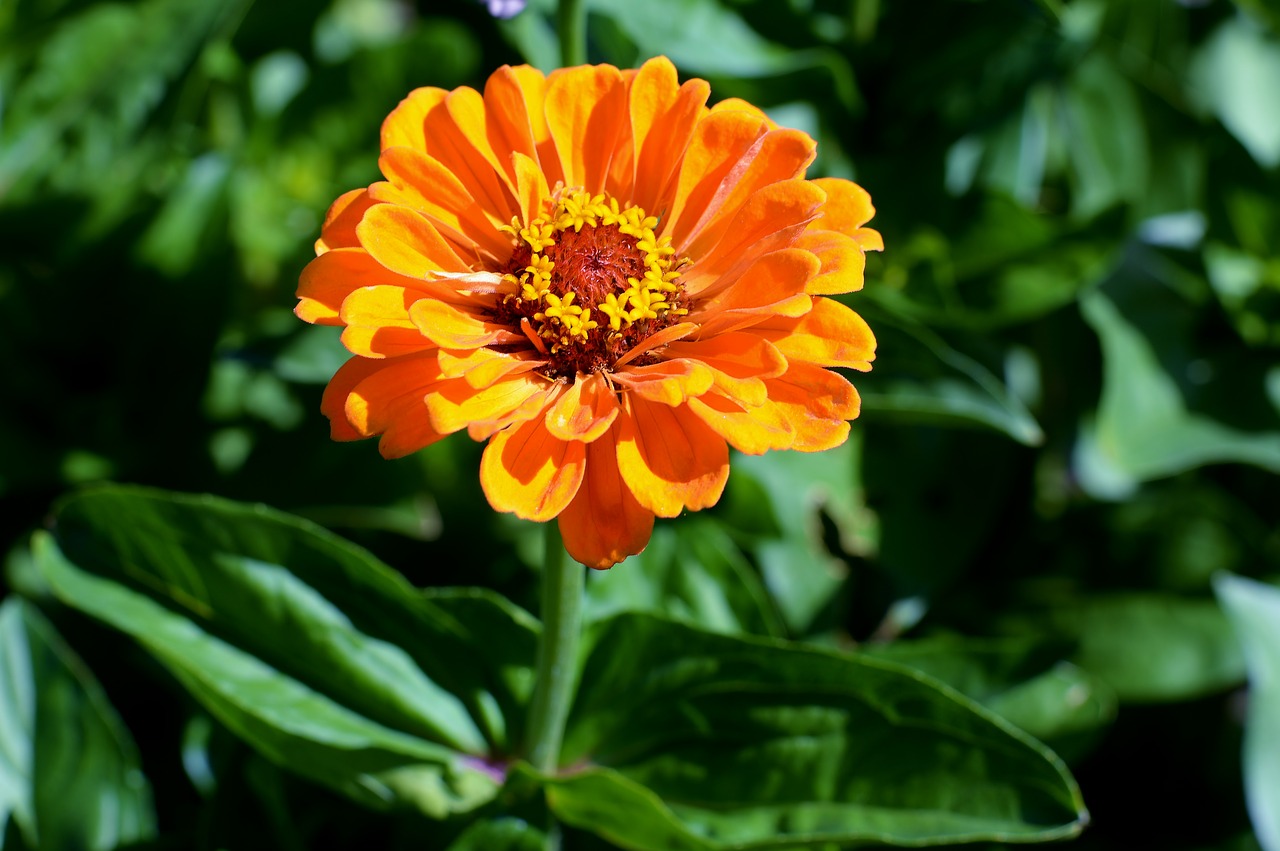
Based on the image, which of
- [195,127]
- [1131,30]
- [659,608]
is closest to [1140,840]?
[659,608]

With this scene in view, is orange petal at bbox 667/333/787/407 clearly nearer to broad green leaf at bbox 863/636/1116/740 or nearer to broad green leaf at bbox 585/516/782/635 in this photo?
broad green leaf at bbox 585/516/782/635

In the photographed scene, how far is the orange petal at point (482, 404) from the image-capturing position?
2.94 ft

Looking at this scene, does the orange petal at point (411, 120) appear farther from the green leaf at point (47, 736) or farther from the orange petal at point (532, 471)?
the green leaf at point (47, 736)

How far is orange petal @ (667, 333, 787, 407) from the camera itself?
0.92 meters

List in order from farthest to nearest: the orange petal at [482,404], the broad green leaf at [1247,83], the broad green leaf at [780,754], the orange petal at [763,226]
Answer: the broad green leaf at [1247,83]
the broad green leaf at [780,754]
the orange petal at [763,226]
the orange petal at [482,404]

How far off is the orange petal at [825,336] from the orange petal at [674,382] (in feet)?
0.26

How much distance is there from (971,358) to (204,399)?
3.80 feet

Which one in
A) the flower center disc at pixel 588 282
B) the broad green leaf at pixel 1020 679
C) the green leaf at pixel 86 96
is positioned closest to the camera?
the flower center disc at pixel 588 282

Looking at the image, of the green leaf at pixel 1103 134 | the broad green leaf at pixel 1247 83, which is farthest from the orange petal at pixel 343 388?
the broad green leaf at pixel 1247 83

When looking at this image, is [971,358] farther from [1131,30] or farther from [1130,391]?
[1131,30]

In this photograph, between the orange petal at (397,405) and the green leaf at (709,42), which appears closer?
the orange petal at (397,405)

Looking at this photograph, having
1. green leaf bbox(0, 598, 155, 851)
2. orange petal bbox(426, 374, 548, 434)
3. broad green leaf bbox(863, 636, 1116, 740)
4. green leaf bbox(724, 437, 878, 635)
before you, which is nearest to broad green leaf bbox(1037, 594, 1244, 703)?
broad green leaf bbox(863, 636, 1116, 740)

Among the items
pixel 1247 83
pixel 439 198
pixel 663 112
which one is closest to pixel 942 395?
pixel 663 112

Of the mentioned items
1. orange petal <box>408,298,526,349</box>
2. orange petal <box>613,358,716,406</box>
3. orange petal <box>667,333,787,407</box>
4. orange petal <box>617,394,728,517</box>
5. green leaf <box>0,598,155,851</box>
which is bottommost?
green leaf <box>0,598,155,851</box>
